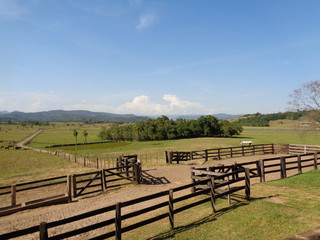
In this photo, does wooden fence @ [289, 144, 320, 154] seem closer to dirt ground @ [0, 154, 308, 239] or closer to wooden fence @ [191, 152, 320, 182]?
wooden fence @ [191, 152, 320, 182]

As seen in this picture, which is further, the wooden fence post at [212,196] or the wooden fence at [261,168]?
the wooden fence at [261,168]

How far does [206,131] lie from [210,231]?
75.6 metres

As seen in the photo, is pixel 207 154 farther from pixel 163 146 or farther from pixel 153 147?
pixel 163 146

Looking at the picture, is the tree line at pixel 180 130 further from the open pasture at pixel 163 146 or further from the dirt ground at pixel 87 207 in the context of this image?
the dirt ground at pixel 87 207

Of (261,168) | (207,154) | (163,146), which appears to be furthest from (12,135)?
(261,168)

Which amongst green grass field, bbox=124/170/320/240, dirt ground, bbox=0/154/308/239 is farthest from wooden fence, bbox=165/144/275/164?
green grass field, bbox=124/170/320/240

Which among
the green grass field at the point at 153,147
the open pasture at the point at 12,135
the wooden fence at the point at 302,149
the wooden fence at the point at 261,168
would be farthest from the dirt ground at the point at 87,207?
the open pasture at the point at 12,135

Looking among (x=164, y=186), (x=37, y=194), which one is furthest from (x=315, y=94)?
(x=37, y=194)

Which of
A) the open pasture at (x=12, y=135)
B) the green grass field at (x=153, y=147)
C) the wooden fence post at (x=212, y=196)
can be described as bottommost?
the green grass field at (x=153, y=147)

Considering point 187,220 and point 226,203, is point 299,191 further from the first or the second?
point 187,220

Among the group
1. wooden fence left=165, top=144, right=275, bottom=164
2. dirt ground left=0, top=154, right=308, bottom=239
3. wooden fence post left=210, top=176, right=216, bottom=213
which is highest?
wooden fence post left=210, top=176, right=216, bottom=213

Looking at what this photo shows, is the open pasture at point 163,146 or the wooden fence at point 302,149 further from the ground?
the wooden fence at point 302,149

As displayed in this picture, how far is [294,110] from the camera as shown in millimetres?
31453

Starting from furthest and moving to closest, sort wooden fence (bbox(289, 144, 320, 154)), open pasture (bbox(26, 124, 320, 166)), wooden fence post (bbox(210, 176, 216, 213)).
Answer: open pasture (bbox(26, 124, 320, 166))
wooden fence (bbox(289, 144, 320, 154))
wooden fence post (bbox(210, 176, 216, 213))
